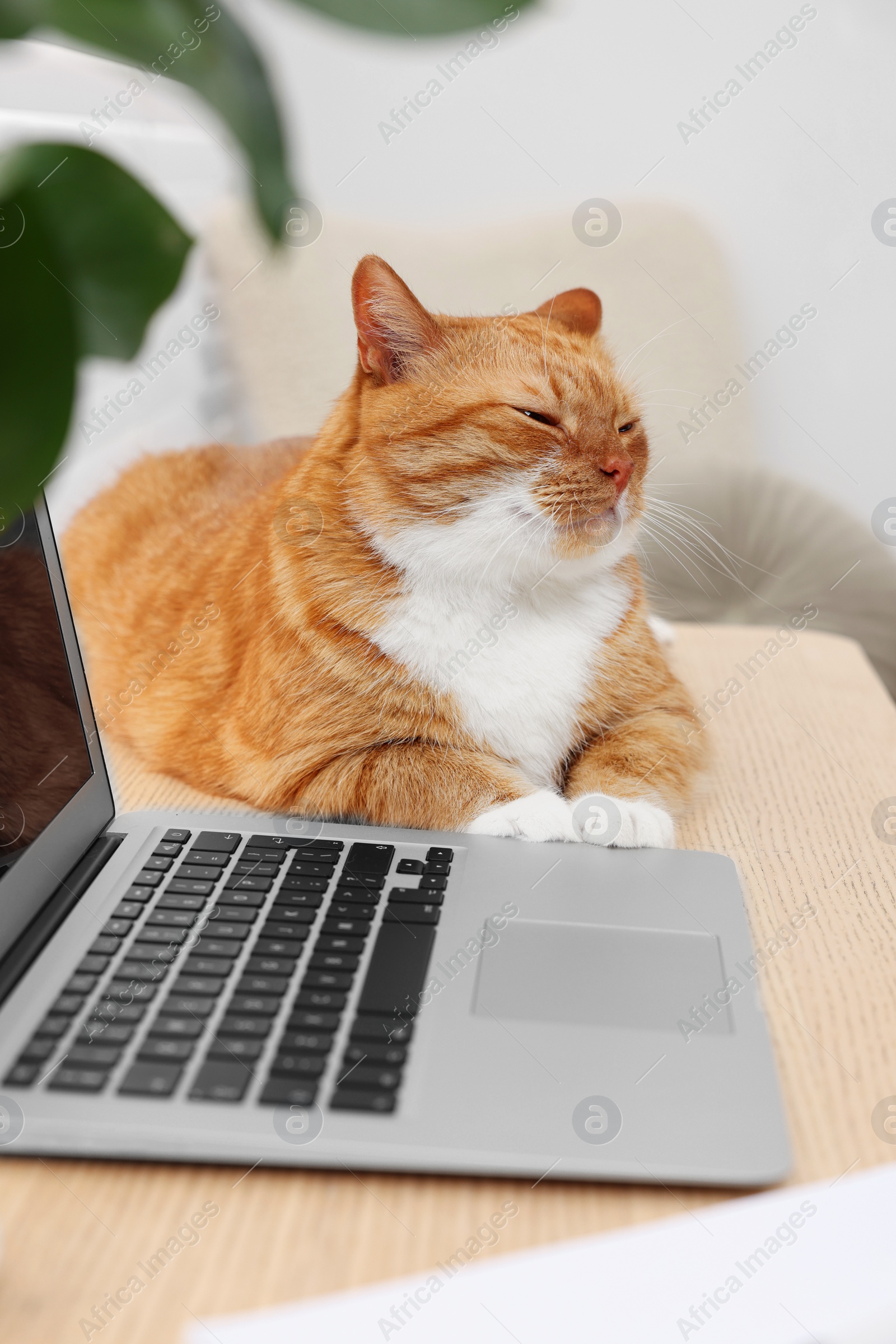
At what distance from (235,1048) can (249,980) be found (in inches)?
2.6

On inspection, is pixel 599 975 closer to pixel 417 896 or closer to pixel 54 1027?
pixel 417 896

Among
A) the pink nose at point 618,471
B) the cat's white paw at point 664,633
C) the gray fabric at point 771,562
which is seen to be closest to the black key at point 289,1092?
the pink nose at point 618,471

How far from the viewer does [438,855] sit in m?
0.87

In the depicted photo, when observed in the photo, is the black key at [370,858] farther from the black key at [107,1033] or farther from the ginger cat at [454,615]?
the black key at [107,1033]

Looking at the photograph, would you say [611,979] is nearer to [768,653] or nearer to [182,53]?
[182,53]

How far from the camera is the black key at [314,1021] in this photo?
61 centimetres

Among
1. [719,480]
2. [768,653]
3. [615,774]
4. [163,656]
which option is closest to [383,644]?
[615,774]

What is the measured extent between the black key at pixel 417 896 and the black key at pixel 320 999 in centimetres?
14

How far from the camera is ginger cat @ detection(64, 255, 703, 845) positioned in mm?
1006

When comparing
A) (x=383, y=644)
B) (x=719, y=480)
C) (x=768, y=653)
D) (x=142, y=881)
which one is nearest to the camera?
(x=142, y=881)

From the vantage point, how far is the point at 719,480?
2.31 metres

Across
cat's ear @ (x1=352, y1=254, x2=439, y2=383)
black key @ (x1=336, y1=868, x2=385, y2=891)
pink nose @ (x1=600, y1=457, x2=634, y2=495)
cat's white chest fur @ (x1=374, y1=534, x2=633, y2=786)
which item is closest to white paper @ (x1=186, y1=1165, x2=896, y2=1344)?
black key @ (x1=336, y1=868, x2=385, y2=891)

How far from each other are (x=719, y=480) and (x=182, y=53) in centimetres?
222

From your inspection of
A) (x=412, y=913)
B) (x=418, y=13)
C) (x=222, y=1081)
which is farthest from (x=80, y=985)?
(x=418, y=13)
